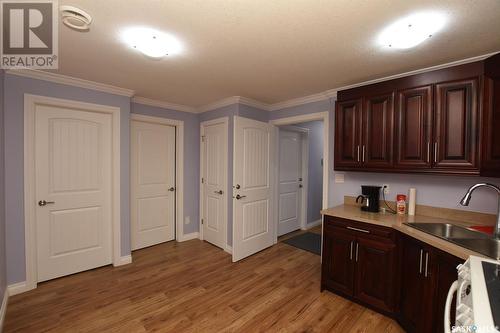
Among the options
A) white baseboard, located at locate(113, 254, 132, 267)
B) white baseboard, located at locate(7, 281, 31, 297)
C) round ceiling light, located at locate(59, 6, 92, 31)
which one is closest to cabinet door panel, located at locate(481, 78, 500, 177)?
round ceiling light, located at locate(59, 6, 92, 31)

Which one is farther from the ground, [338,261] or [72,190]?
[72,190]

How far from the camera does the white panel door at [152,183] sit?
11.0 feet

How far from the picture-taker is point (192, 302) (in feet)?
7.09

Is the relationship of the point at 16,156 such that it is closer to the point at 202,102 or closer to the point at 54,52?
the point at 54,52

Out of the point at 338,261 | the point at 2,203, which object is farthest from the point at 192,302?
the point at 2,203

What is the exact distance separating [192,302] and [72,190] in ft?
6.39

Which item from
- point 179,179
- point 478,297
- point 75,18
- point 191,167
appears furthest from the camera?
point 191,167

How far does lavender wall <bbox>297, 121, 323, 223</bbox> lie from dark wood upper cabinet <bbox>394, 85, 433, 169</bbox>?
2.42 meters

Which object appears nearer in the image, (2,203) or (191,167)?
(2,203)

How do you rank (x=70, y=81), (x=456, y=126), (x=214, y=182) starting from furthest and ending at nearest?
(x=214, y=182) < (x=70, y=81) < (x=456, y=126)

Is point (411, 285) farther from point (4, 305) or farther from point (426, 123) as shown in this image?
point (4, 305)

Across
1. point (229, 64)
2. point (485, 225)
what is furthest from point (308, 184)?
point (229, 64)

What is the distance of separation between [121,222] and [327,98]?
3.20 meters

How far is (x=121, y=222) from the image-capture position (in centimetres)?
290
